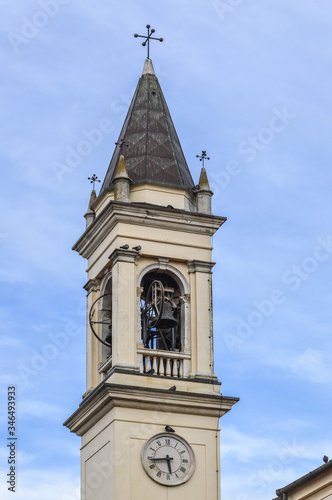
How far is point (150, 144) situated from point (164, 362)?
21.9ft

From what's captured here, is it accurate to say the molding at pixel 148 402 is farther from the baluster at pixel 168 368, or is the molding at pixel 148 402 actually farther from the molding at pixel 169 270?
the molding at pixel 169 270

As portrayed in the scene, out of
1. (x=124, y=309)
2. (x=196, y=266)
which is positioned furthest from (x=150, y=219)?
(x=124, y=309)

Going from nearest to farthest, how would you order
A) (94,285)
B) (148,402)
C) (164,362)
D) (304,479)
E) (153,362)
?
(304,479) → (148,402) → (153,362) → (164,362) → (94,285)

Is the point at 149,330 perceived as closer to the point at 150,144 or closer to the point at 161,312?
the point at 161,312

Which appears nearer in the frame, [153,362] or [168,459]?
[168,459]

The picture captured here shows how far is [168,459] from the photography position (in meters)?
33.0

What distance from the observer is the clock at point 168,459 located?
3278 centimetres

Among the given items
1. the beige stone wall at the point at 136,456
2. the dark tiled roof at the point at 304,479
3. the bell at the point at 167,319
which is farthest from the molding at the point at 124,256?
the dark tiled roof at the point at 304,479

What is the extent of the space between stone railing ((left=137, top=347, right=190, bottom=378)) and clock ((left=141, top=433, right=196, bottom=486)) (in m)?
1.72

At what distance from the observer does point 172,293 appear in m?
35.5

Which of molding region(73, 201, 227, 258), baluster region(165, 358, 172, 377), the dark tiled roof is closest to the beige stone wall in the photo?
baluster region(165, 358, 172, 377)

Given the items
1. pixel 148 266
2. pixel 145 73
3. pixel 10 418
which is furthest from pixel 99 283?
pixel 145 73

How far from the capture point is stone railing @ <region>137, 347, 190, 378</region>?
112 ft

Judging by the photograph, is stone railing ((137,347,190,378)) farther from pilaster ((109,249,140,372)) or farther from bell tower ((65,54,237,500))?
pilaster ((109,249,140,372))
